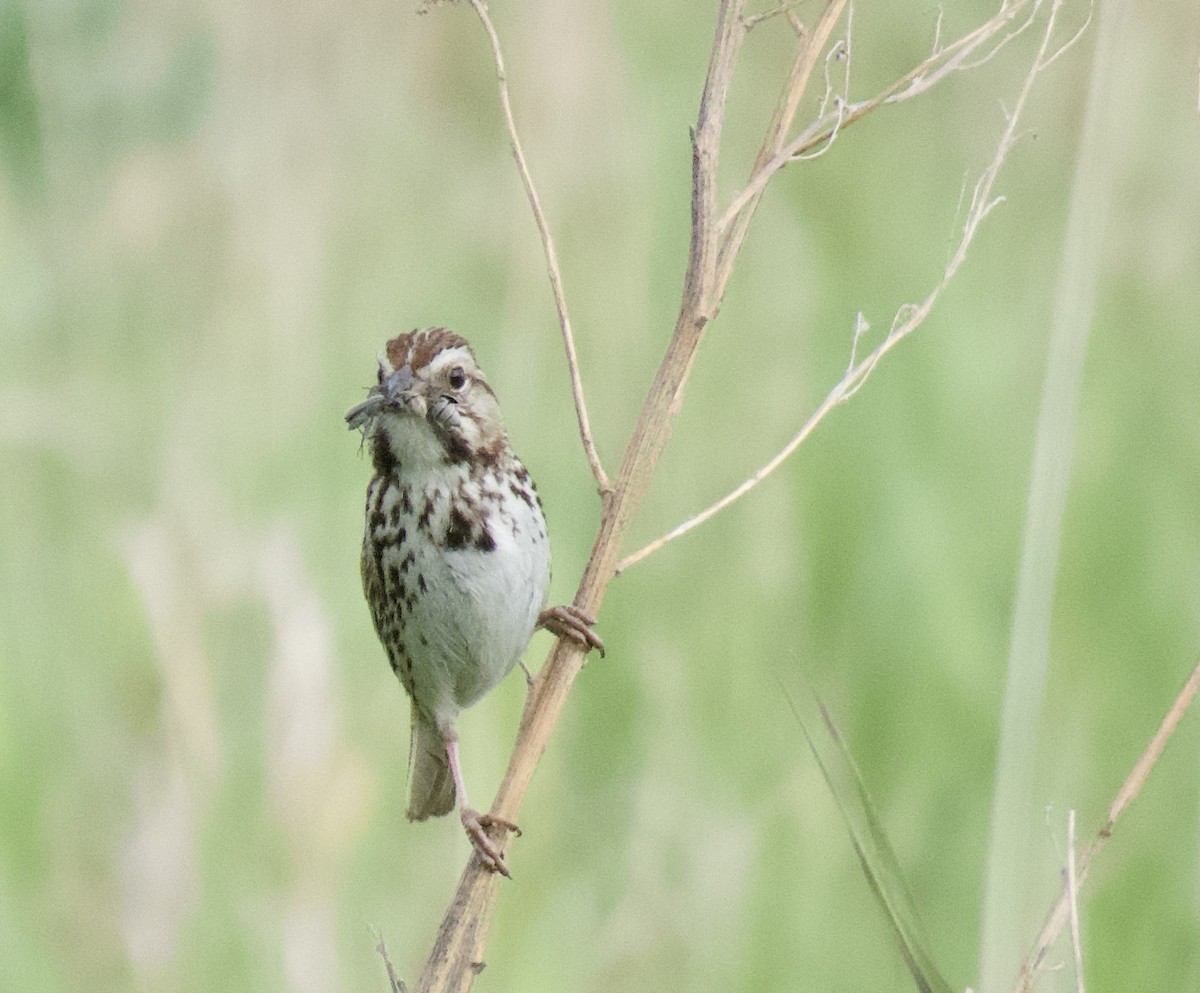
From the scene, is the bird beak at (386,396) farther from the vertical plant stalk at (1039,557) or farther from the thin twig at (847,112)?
the vertical plant stalk at (1039,557)

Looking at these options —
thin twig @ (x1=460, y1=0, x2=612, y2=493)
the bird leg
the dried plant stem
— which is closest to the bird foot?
the bird leg

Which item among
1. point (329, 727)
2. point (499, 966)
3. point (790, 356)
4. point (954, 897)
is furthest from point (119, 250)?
point (954, 897)

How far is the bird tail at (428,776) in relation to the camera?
10.5 ft

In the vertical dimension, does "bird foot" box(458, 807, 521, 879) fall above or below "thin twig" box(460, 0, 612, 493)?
below

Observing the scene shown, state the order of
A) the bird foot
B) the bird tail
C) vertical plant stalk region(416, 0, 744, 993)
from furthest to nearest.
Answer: the bird tail < the bird foot < vertical plant stalk region(416, 0, 744, 993)

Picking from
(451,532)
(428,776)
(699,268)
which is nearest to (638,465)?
(699,268)

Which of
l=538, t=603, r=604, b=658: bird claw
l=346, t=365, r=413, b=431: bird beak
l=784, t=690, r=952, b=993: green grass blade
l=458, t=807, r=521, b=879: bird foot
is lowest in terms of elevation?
l=784, t=690, r=952, b=993: green grass blade

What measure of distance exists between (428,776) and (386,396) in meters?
0.85

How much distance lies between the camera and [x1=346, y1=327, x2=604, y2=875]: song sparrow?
2785 millimetres

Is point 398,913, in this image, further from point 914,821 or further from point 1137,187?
point 1137,187

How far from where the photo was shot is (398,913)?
294 centimetres

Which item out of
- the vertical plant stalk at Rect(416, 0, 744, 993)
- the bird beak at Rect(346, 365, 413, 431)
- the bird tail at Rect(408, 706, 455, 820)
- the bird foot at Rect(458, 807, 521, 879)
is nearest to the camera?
the vertical plant stalk at Rect(416, 0, 744, 993)

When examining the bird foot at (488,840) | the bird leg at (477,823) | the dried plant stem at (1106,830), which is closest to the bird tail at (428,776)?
the bird leg at (477,823)

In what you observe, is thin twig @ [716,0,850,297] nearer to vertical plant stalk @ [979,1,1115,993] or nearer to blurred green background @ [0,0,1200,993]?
blurred green background @ [0,0,1200,993]
